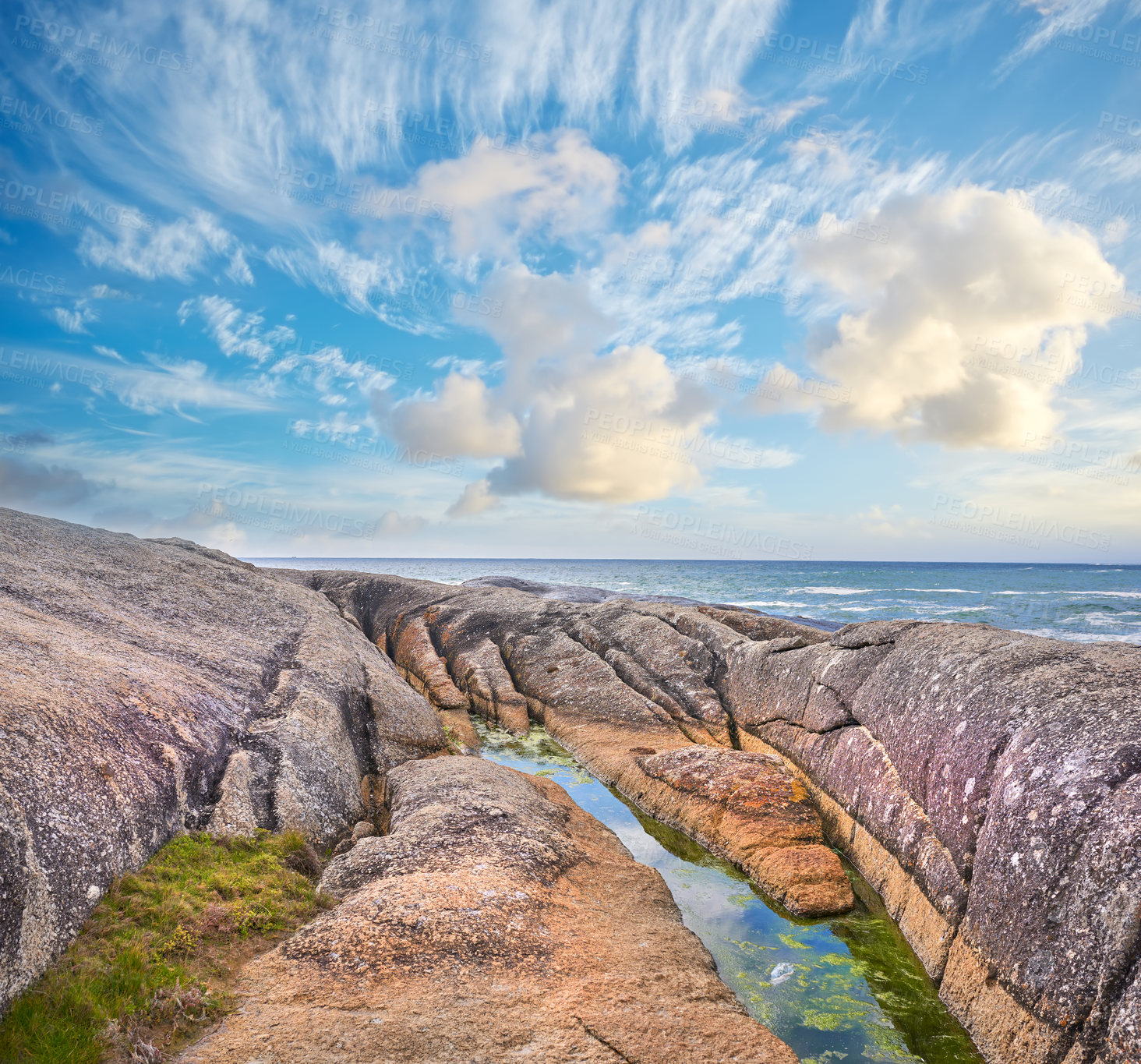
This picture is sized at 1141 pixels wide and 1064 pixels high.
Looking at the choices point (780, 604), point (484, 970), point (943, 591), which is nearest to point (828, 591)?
point (943, 591)

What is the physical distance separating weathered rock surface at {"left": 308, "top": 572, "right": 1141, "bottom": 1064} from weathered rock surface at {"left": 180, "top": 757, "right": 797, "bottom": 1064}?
3.57 m

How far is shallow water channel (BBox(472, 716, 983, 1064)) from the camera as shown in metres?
9.05

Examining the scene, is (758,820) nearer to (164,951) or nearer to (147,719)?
(164,951)

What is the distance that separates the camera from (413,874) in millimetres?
10141

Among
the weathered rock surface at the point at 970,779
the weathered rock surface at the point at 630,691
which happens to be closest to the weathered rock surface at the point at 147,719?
the weathered rock surface at the point at 630,691

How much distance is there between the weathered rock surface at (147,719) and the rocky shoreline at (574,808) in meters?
0.06

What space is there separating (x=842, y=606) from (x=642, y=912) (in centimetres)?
7730

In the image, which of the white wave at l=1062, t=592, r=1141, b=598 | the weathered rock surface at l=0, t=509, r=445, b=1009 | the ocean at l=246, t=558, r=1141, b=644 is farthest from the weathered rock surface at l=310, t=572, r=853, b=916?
the white wave at l=1062, t=592, r=1141, b=598

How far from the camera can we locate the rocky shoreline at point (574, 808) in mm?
7477

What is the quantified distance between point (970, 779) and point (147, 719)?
583 inches

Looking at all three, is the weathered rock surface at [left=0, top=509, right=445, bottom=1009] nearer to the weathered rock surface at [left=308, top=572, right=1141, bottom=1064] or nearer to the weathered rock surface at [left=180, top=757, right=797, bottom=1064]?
the weathered rock surface at [left=180, top=757, right=797, bottom=1064]

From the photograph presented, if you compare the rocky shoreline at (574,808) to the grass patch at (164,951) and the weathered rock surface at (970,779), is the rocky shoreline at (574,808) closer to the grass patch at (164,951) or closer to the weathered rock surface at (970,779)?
the weathered rock surface at (970,779)

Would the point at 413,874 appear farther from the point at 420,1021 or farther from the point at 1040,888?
the point at 1040,888

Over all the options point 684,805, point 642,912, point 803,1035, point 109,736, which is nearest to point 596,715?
point 684,805
